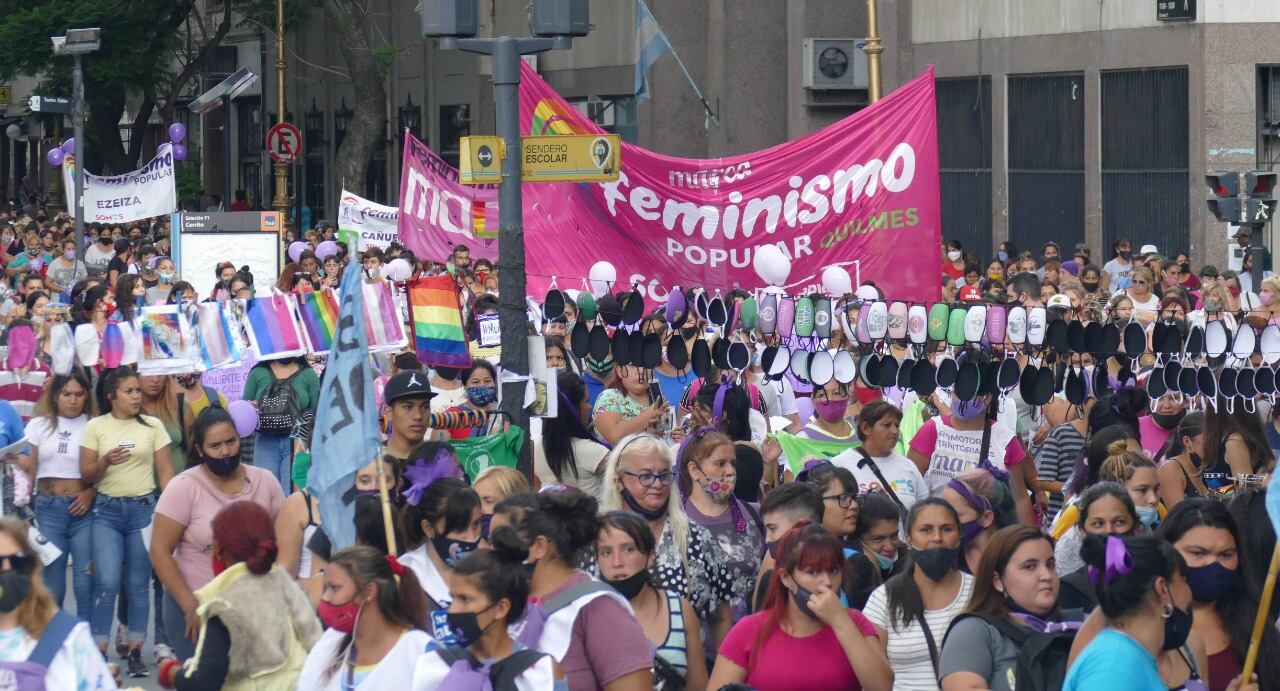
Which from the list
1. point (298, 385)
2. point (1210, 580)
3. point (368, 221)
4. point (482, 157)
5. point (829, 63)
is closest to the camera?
point (1210, 580)

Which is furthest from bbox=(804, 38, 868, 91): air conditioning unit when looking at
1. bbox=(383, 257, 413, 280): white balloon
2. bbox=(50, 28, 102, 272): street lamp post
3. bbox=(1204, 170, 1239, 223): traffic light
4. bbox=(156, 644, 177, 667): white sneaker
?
bbox=(156, 644, 177, 667): white sneaker

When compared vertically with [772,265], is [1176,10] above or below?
above

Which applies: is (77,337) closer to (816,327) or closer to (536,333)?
(536,333)

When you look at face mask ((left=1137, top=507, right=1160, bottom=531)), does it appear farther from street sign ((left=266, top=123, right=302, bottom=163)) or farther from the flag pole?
street sign ((left=266, top=123, right=302, bottom=163))

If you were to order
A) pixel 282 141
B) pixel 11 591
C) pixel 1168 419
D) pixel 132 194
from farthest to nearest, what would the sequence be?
pixel 282 141 < pixel 132 194 < pixel 1168 419 < pixel 11 591

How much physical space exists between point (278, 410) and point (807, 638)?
630 cm

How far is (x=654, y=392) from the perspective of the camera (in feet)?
34.1

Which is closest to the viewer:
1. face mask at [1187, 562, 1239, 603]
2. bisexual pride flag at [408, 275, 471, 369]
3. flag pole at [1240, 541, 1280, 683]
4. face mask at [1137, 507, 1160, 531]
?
flag pole at [1240, 541, 1280, 683]

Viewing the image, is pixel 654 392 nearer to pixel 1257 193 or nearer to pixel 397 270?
pixel 397 270

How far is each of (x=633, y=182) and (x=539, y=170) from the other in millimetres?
865

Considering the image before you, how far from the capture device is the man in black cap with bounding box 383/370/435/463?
325 inches

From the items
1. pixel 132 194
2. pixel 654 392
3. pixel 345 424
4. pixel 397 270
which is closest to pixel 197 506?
pixel 345 424

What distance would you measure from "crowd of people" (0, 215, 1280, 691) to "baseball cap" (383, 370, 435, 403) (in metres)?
0.01

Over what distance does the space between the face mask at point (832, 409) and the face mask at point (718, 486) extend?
2.12m
